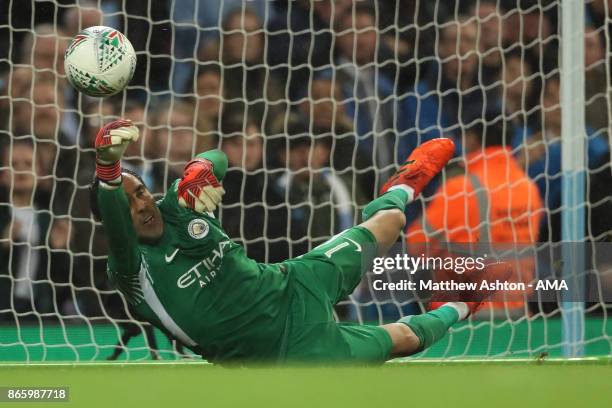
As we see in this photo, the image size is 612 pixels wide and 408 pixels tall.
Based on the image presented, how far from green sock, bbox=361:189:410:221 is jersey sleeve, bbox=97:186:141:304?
1.09 meters

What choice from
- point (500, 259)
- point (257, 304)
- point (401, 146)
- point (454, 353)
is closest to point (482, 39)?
point (401, 146)

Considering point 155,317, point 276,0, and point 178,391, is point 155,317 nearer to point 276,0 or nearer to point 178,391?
point 178,391

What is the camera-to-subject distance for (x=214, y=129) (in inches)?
233

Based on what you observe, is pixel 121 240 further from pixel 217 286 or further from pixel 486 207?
pixel 486 207

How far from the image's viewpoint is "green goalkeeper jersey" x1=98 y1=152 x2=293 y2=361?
16.1 feet

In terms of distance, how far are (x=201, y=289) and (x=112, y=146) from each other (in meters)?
0.77

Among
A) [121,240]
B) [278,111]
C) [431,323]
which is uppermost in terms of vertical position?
[278,111]

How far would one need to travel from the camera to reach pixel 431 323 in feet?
17.7

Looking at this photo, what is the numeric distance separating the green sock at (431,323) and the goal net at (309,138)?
19 centimetres

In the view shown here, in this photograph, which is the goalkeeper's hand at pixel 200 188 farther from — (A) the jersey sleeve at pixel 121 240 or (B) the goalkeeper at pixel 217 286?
(A) the jersey sleeve at pixel 121 240

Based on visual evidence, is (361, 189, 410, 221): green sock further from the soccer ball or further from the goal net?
the soccer ball

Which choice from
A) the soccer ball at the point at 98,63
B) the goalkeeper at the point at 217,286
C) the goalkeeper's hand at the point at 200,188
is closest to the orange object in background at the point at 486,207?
the goalkeeper at the point at 217,286

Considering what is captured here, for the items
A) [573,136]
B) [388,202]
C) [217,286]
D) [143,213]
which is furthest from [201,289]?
[573,136]

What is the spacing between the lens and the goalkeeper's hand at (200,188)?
4727mm
